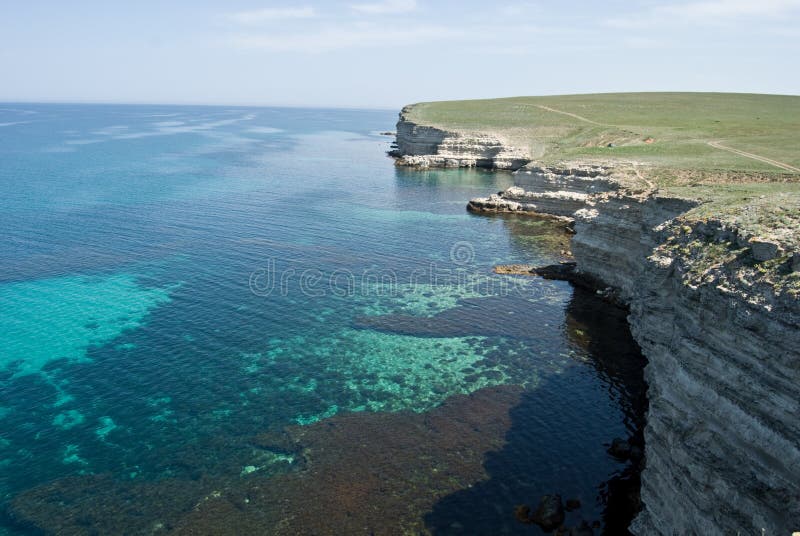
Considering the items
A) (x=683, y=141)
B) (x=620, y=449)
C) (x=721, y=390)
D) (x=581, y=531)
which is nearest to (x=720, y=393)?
(x=721, y=390)

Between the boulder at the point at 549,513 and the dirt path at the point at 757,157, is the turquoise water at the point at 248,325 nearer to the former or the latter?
the boulder at the point at 549,513

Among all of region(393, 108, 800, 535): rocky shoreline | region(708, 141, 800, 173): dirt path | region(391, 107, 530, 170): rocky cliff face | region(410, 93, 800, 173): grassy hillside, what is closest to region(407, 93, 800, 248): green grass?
region(410, 93, 800, 173): grassy hillside

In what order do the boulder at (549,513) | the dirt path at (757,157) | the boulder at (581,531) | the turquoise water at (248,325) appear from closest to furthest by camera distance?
the boulder at (581,531) → the boulder at (549,513) → the turquoise water at (248,325) → the dirt path at (757,157)

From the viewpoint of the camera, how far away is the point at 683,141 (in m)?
91.5

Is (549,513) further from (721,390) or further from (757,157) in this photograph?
(757,157)

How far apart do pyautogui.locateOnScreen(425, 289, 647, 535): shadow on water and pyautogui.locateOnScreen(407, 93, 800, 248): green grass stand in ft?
46.8

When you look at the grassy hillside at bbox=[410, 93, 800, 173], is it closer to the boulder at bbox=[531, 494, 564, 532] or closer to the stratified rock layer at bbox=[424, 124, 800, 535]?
the stratified rock layer at bbox=[424, 124, 800, 535]

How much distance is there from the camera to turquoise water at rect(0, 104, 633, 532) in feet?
115

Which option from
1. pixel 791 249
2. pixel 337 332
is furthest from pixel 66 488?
pixel 791 249

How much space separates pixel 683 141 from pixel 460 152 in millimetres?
57757

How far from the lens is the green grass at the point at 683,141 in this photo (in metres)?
32.4

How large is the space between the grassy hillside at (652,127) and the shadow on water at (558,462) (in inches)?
1248

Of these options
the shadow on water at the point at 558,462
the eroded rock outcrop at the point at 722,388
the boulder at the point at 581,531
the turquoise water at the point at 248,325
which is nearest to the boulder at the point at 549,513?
the shadow on water at the point at 558,462

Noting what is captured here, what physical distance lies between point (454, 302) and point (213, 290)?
2489cm
